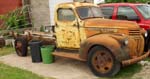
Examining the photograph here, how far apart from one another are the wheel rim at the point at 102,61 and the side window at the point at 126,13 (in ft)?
9.58

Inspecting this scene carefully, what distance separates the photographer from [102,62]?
872cm

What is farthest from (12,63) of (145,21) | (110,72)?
(145,21)

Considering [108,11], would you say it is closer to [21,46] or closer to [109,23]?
[109,23]

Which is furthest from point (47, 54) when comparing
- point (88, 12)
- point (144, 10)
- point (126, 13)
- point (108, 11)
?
point (144, 10)

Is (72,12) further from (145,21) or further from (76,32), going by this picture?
(145,21)

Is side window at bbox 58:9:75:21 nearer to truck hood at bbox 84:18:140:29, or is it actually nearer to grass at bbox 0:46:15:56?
truck hood at bbox 84:18:140:29

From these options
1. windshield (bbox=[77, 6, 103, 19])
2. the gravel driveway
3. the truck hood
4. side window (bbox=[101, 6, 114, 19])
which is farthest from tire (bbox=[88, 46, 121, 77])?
side window (bbox=[101, 6, 114, 19])

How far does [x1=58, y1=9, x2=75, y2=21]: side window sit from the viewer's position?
9672 mm

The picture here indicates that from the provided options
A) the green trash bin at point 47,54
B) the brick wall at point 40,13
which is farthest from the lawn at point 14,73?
the brick wall at point 40,13

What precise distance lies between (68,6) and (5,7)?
775 cm

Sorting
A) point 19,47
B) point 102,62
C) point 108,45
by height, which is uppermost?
point 108,45

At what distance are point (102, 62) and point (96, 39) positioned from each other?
0.65 m

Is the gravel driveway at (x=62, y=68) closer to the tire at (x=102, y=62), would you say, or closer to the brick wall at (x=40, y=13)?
the tire at (x=102, y=62)

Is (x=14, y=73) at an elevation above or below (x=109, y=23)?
below
